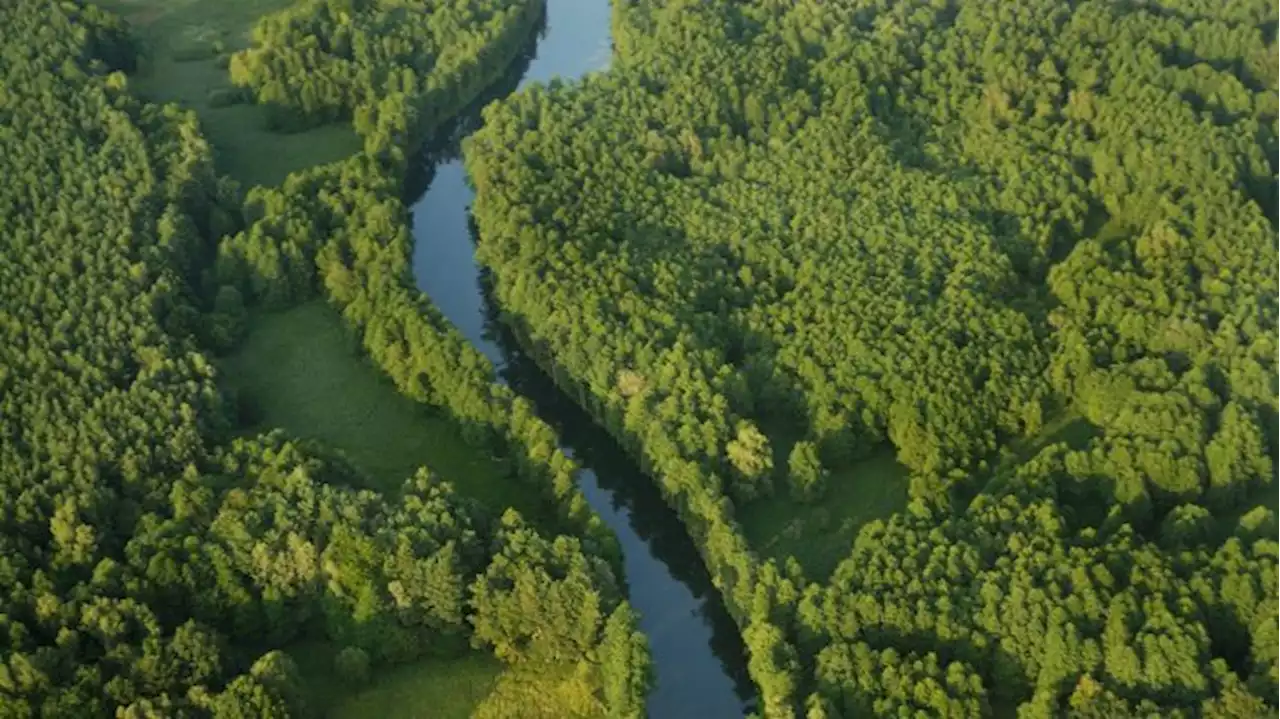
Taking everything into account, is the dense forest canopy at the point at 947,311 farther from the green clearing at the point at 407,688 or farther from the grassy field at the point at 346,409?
the green clearing at the point at 407,688

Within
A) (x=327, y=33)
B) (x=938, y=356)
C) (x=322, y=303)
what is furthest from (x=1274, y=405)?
(x=327, y=33)

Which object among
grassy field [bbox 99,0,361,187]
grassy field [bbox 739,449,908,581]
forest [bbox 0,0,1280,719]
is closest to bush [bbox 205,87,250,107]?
grassy field [bbox 99,0,361,187]

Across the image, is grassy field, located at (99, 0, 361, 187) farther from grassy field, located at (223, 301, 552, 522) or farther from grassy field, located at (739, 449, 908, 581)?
grassy field, located at (739, 449, 908, 581)

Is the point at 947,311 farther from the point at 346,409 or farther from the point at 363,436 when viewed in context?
the point at 346,409

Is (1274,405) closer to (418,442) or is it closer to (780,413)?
(780,413)

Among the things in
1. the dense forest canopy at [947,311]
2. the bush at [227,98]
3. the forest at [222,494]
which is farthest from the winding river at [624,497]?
the bush at [227,98]
